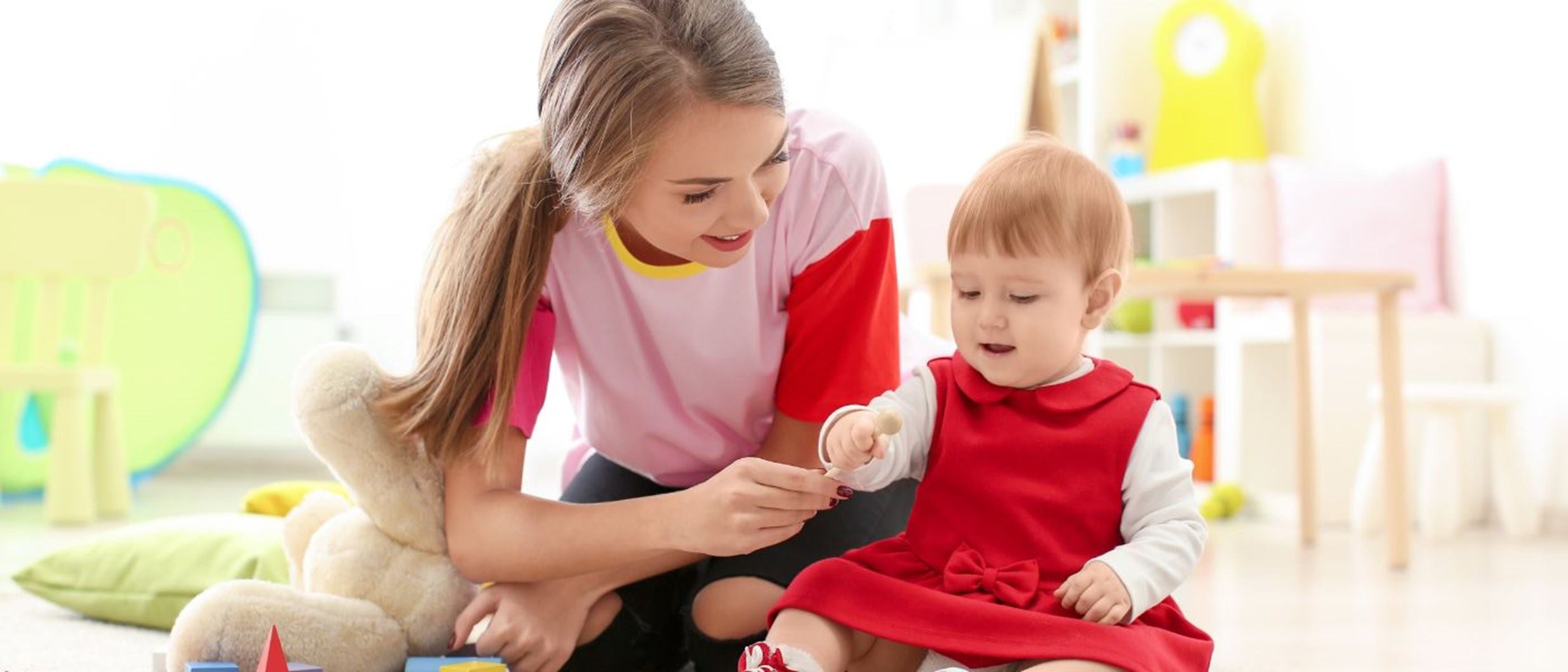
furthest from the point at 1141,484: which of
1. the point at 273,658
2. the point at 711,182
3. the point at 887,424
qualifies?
the point at 273,658

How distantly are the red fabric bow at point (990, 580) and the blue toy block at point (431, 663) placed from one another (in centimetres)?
36

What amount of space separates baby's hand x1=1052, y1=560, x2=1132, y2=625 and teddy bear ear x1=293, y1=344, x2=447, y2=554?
1.82 feet

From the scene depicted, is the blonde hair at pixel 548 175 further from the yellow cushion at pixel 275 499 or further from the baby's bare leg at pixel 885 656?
the yellow cushion at pixel 275 499

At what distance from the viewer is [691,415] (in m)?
1.29

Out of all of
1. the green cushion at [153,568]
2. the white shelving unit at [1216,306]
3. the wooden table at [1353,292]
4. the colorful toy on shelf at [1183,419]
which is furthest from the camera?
the colorful toy on shelf at [1183,419]

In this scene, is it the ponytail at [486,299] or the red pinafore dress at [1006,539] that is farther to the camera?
the ponytail at [486,299]

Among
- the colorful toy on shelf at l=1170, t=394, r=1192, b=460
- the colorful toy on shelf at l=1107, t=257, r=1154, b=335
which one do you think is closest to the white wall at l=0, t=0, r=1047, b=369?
the colorful toy on shelf at l=1107, t=257, r=1154, b=335

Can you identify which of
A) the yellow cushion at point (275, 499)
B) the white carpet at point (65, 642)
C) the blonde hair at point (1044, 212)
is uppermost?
the blonde hair at point (1044, 212)

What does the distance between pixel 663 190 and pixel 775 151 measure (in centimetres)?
9

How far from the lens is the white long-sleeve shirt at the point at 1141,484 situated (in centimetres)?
98

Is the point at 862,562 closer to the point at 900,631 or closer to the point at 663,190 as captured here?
the point at 900,631

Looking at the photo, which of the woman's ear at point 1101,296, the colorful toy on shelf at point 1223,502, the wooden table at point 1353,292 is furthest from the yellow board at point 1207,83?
the woman's ear at point 1101,296

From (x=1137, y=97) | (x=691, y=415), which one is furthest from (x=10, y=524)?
(x=1137, y=97)

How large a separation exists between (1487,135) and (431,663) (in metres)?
2.95
